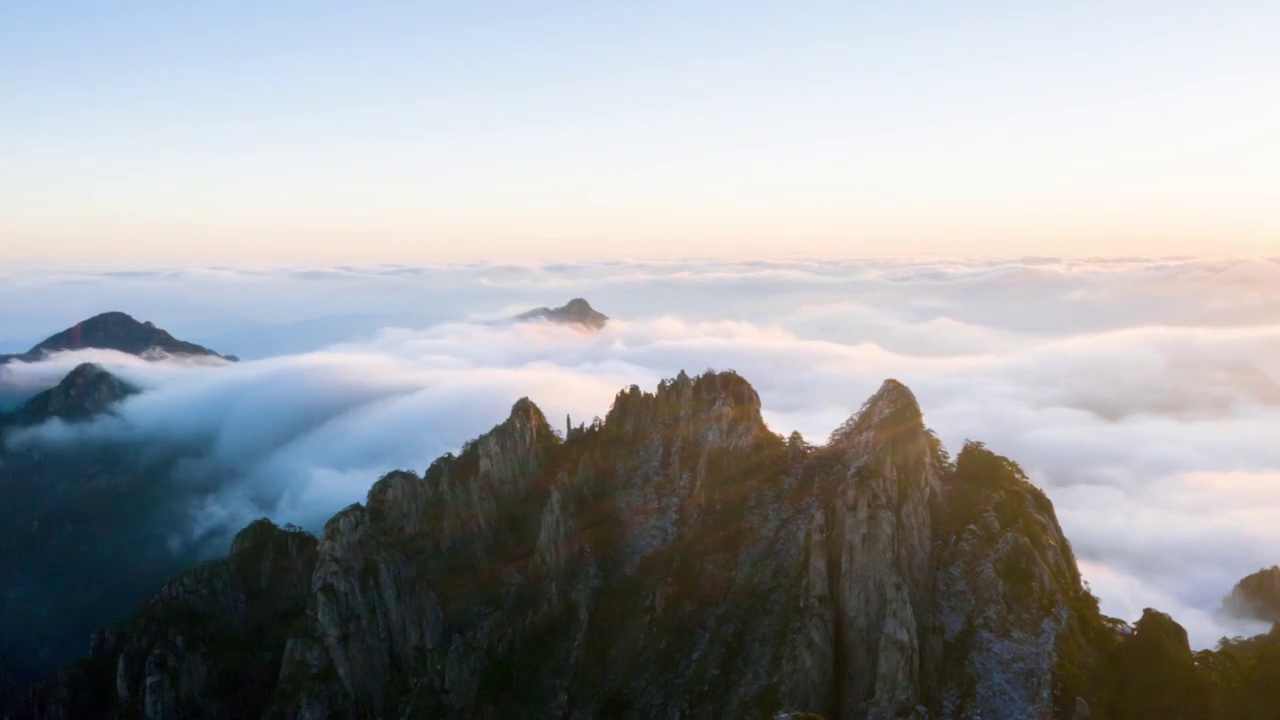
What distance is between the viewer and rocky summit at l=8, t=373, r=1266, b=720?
4206 centimetres

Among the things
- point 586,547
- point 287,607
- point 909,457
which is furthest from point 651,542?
point 287,607

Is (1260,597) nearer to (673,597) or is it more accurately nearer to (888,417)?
(888,417)

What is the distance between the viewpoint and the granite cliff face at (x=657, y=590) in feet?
143

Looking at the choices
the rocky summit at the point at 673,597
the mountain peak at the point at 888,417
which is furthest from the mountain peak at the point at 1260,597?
the mountain peak at the point at 888,417

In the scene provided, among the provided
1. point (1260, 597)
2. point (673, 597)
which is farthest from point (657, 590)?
point (1260, 597)

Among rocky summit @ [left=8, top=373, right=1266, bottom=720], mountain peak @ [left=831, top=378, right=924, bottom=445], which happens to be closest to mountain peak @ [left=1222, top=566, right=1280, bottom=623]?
rocky summit @ [left=8, top=373, right=1266, bottom=720]

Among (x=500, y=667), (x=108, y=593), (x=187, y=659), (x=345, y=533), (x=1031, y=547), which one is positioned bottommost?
(x=108, y=593)

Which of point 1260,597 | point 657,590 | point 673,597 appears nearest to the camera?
point 673,597

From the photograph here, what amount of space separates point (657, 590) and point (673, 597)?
1.29m

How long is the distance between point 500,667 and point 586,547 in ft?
36.6

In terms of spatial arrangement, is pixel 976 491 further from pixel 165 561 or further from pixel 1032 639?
pixel 165 561

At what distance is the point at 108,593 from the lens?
167 m

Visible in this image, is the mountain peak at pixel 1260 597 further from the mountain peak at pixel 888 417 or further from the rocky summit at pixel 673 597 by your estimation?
the mountain peak at pixel 888 417

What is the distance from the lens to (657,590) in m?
53.6
